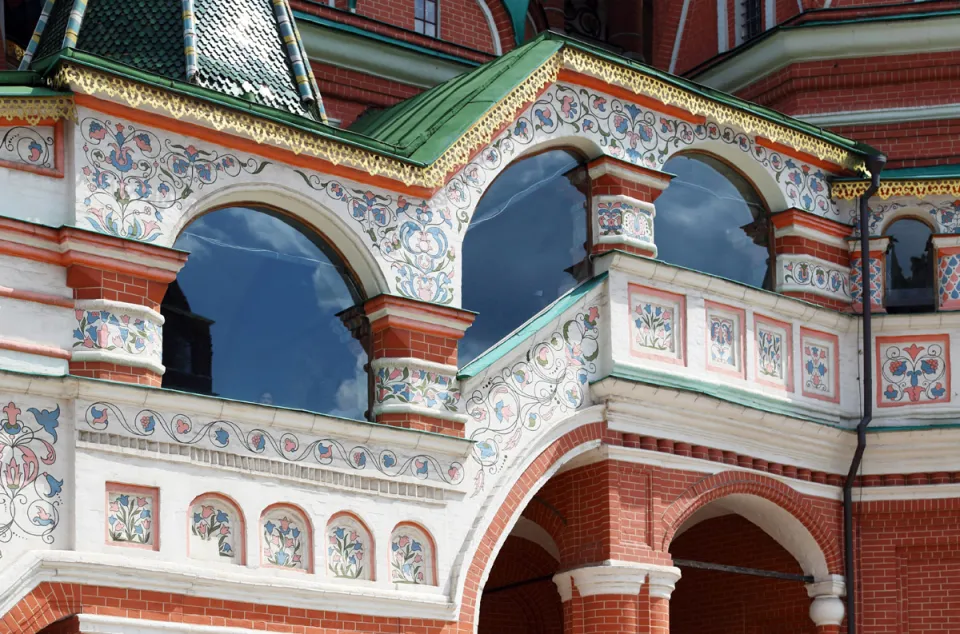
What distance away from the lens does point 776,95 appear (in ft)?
58.2

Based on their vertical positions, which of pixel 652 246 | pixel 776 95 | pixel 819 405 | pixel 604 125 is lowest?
pixel 819 405

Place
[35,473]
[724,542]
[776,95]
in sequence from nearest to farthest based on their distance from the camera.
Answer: [35,473] < [724,542] < [776,95]

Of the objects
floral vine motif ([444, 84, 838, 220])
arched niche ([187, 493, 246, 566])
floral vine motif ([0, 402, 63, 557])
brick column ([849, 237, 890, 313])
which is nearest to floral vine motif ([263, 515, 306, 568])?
arched niche ([187, 493, 246, 566])

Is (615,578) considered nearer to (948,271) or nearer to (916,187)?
(948,271)

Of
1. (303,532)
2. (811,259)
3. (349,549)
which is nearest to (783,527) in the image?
(811,259)

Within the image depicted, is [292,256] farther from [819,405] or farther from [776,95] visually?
[776,95]

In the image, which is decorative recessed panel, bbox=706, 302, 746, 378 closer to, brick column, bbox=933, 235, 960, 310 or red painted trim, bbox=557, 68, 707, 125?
red painted trim, bbox=557, 68, 707, 125

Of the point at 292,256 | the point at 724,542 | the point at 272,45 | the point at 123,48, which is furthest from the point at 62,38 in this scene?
the point at 724,542

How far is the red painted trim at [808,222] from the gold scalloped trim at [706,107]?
0.52 meters

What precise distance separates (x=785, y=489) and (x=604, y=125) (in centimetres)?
327

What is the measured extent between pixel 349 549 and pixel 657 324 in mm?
3349

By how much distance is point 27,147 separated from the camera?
1106 centimetres

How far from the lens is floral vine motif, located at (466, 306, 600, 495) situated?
12648 mm

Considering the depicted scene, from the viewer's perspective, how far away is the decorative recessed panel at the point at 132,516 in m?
10.8
